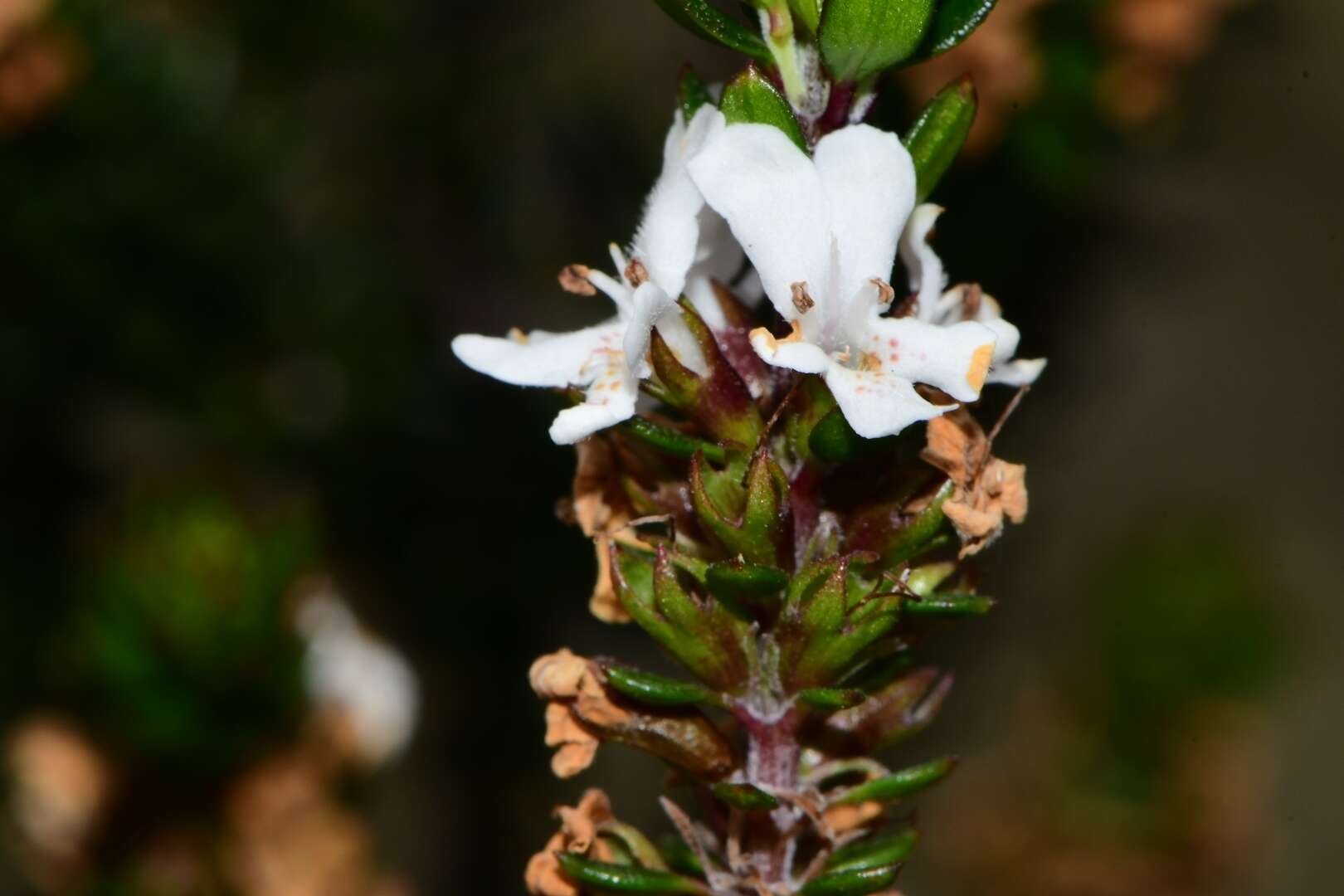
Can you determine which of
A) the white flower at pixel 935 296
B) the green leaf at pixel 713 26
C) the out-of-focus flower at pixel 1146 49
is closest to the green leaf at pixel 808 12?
the green leaf at pixel 713 26

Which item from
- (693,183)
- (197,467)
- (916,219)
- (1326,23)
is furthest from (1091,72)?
(1326,23)

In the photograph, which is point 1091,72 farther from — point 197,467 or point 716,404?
point 197,467

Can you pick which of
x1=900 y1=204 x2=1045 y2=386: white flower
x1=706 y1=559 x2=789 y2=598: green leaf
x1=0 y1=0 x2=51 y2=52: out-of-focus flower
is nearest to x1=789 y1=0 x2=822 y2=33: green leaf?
x1=900 y1=204 x2=1045 y2=386: white flower

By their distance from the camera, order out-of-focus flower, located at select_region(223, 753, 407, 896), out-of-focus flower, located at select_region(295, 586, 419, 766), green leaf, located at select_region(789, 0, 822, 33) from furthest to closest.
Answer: out-of-focus flower, located at select_region(295, 586, 419, 766), out-of-focus flower, located at select_region(223, 753, 407, 896), green leaf, located at select_region(789, 0, 822, 33)

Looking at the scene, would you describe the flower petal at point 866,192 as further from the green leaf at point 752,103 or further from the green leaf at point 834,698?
the green leaf at point 834,698

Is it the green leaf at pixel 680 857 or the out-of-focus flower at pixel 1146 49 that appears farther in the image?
the out-of-focus flower at pixel 1146 49

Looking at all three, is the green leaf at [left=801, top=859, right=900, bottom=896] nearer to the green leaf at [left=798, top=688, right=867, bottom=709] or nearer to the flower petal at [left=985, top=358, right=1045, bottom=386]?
the green leaf at [left=798, top=688, right=867, bottom=709]
